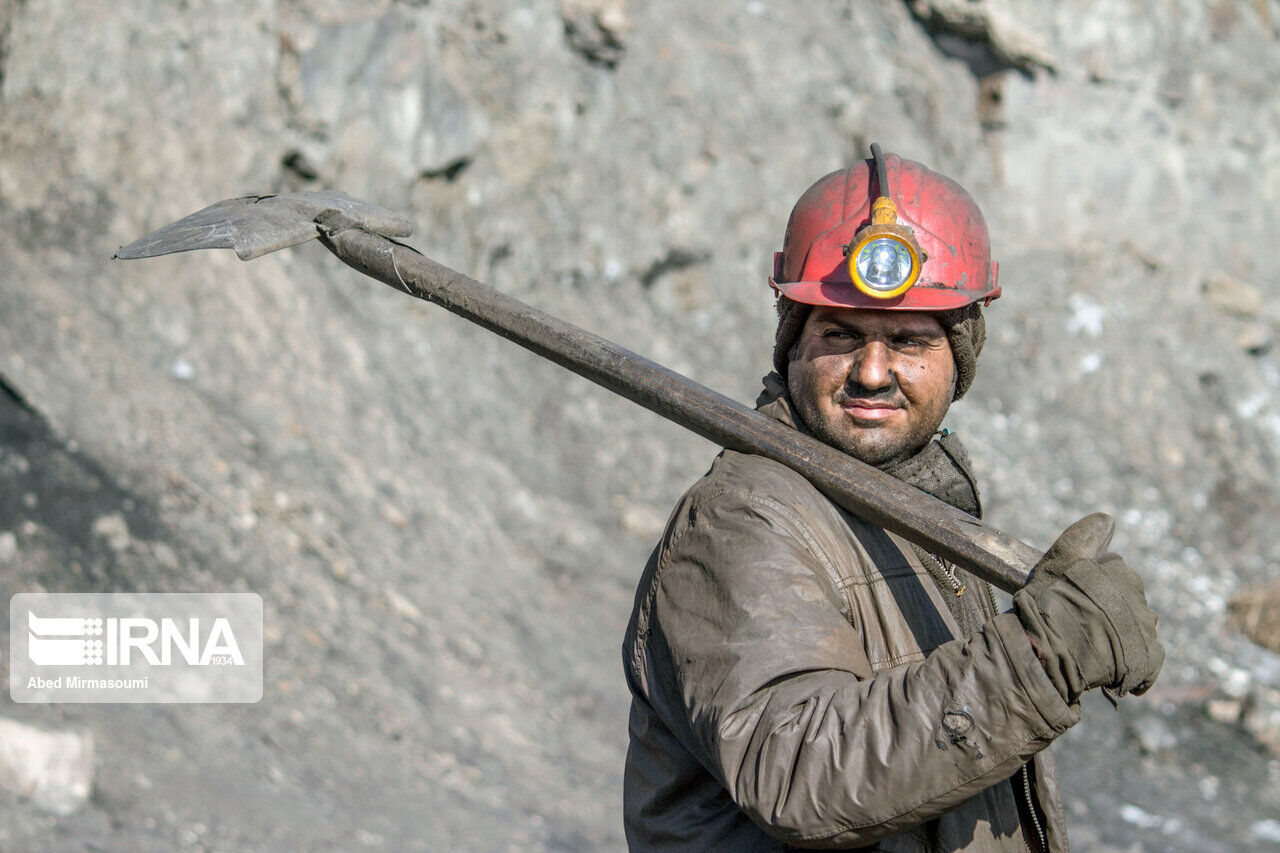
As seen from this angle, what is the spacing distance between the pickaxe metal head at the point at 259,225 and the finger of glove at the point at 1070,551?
1.69 metres

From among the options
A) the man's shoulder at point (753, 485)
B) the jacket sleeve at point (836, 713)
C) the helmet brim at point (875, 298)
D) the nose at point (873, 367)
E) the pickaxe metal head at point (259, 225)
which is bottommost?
the jacket sleeve at point (836, 713)

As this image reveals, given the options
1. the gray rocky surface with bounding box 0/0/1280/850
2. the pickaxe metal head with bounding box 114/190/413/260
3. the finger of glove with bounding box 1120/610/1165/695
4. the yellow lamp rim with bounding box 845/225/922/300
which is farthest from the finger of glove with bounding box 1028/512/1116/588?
the gray rocky surface with bounding box 0/0/1280/850

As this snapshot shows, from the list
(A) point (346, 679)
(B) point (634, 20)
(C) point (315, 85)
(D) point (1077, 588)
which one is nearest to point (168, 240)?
(D) point (1077, 588)

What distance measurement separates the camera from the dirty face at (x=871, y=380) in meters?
2.03

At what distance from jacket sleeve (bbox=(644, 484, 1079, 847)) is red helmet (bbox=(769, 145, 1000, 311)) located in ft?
1.95

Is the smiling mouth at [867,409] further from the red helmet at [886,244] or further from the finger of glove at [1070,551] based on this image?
the finger of glove at [1070,551]

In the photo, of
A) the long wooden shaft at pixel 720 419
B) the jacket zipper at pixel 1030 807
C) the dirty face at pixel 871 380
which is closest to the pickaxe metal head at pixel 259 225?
the long wooden shaft at pixel 720 419

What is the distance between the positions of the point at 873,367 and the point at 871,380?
29 mm

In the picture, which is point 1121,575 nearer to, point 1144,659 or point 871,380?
point 1144,659

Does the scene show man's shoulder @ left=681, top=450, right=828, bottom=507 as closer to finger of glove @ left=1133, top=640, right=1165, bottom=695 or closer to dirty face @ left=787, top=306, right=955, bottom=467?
dirty face @ left=787, top=306, right=955, bottom=467

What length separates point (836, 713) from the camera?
1470 mm

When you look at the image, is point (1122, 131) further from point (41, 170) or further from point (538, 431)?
point (41, 170)

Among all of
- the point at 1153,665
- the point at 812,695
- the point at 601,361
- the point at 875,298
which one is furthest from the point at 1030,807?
the point at 601,361

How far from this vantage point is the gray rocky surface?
5602 millimetres
